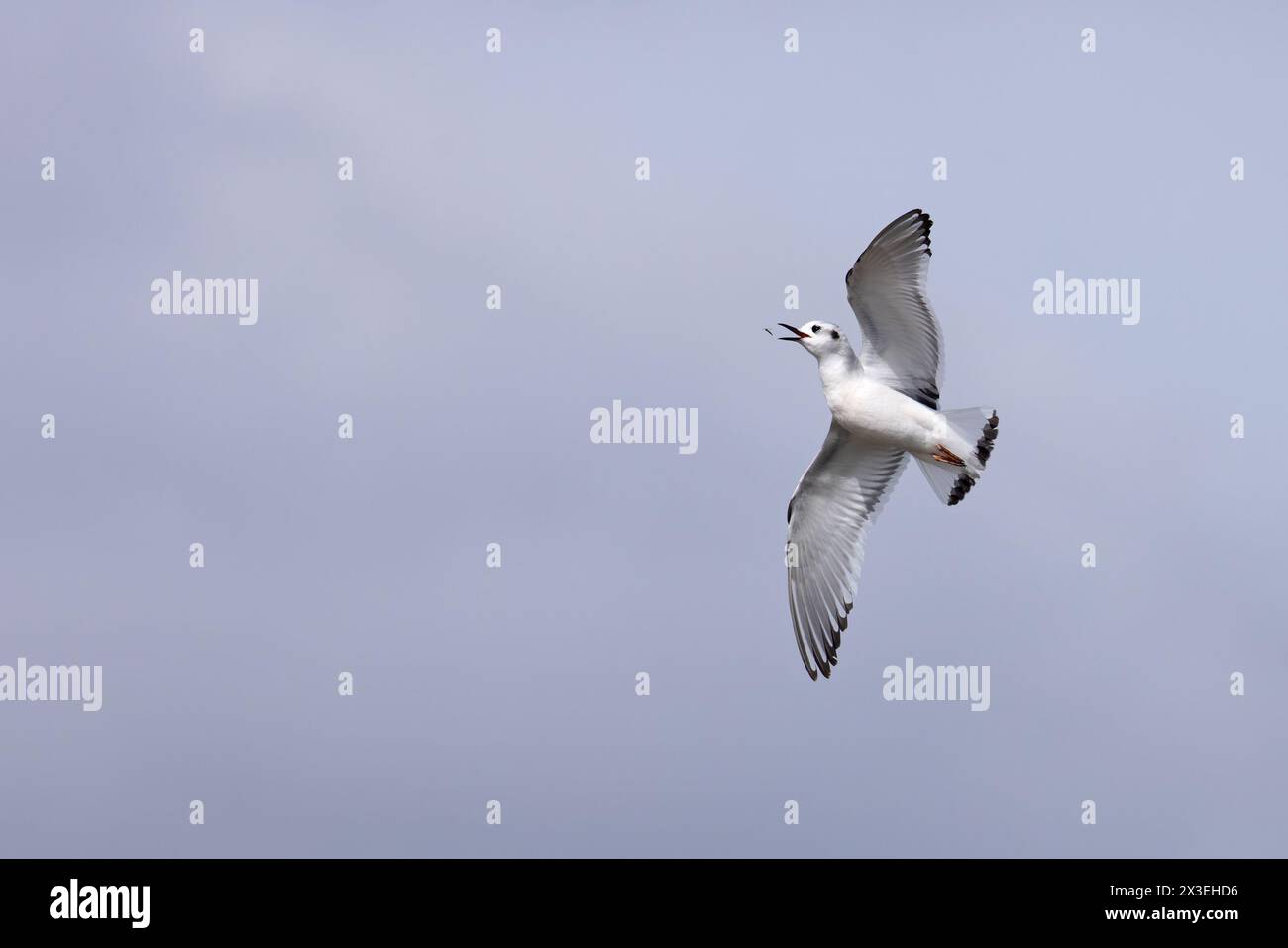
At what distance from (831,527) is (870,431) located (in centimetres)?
157

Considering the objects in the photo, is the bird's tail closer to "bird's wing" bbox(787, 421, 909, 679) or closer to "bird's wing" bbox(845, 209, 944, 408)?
"bird's wing" bbox(845, 209, 944, 408)

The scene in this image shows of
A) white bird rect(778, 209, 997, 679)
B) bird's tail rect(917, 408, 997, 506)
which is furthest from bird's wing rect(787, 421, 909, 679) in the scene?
bird's tail rect(917, 408, 997, 506)

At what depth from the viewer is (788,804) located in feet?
73.8

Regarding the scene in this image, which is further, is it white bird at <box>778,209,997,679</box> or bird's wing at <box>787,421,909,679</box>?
bird's wing at <box>787,421,909,679</box>

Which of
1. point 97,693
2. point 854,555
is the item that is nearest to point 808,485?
point 854,555

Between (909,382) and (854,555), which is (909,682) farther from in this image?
(909,382)

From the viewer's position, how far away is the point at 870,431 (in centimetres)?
2119

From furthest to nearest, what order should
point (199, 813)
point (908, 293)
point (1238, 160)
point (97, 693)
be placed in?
point (97, 693)
point (1238, 160)
point (199, 813)
point (908, 293)

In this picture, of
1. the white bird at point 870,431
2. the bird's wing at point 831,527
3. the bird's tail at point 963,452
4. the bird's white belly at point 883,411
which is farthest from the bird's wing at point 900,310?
the bird's wing at point 831,527

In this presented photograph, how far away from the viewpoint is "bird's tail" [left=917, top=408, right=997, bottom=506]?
2091cm

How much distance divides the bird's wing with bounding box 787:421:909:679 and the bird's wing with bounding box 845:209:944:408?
1.02 metres

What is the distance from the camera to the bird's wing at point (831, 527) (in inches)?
870

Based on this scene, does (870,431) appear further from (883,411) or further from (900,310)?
(900,310)

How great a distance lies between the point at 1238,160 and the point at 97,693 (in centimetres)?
1594
